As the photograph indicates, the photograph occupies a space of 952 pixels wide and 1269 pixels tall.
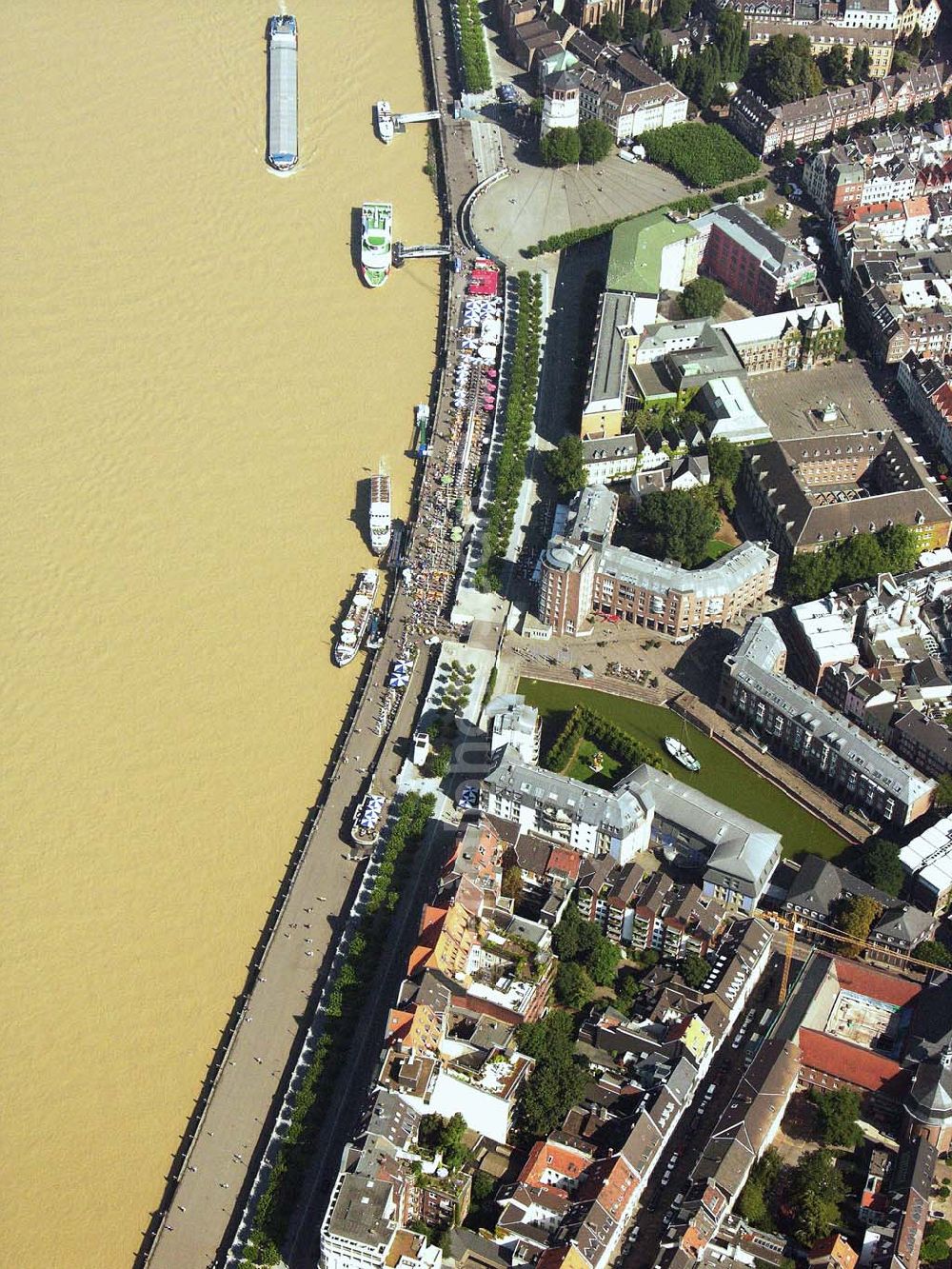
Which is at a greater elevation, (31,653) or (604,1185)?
(31,653)

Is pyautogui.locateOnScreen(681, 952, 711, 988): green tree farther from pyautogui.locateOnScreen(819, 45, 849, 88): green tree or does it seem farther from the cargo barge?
pyautogui.locateOnScreen(819, 45, 849, 88): green tree

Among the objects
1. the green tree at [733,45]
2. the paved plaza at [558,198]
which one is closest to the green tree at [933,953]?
the paved plaza at [558,198]

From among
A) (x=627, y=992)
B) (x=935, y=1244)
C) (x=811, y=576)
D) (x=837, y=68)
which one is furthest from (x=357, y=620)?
(x=837, y=68)

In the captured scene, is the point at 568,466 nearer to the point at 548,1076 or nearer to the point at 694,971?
the point at 694,971

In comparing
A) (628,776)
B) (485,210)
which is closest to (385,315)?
(485,210)

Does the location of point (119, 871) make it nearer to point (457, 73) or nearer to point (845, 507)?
point (845, 507)

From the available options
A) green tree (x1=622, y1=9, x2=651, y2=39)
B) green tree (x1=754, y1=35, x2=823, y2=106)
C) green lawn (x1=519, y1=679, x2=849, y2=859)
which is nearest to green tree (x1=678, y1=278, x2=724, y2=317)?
green tree (x1=754, y1=35, x2=823, y2=106)
